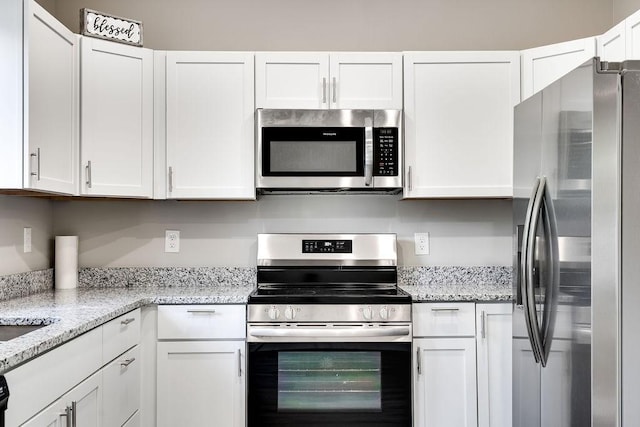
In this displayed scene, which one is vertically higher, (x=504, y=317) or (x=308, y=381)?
(x=504, y=317)

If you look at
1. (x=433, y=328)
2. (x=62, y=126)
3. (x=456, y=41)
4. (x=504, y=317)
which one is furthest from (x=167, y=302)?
(x=456, y=41)

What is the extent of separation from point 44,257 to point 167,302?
85cm

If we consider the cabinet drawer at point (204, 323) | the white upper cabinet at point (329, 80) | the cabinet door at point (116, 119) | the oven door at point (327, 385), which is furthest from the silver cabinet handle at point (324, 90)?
the oven door at point (327, 385)

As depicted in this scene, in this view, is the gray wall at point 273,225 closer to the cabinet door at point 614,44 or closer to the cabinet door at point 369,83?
the cabinet door at point 369,83

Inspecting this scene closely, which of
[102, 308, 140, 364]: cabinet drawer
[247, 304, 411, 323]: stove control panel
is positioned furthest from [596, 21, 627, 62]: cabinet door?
[102, 308, 140, 364]: cabinet drawer

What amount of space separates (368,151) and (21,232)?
5.79ft

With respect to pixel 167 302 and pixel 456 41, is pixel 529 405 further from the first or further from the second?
pixel 456 41

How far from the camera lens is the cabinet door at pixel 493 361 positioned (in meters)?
2.38

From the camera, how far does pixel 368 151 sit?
8.36 feet

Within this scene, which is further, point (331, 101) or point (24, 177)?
point (331, 101)

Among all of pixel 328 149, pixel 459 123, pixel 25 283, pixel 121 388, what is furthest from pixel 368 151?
pixel 25 283

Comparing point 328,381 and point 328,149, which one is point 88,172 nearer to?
point 328,149

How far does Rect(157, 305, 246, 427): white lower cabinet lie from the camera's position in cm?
234

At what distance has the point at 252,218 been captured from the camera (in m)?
2.91
